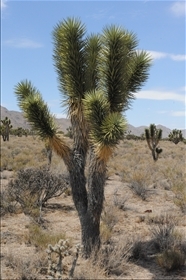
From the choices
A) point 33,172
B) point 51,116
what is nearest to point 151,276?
point 51,116

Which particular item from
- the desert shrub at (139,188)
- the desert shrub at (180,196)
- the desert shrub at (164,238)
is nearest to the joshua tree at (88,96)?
the desert shrub at (164,238)

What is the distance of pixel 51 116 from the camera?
6734mm

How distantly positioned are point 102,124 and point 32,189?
4.99 metres

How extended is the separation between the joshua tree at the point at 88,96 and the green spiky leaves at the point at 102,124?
17 mm

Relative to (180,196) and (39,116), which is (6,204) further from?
(180,196)

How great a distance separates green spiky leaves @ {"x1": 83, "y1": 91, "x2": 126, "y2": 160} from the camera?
572cm

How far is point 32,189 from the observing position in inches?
404

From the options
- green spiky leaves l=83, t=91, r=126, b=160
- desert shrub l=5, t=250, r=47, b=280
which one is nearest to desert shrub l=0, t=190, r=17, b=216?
desert shrub l=5, t=250, r=47, b=280

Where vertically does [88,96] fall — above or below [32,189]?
above

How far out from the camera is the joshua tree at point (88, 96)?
252 inches

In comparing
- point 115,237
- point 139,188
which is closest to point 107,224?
point 115,237

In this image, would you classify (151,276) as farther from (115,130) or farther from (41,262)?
(115,130)

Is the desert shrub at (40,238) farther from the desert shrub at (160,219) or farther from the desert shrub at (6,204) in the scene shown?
the desert shrub at (160,219)

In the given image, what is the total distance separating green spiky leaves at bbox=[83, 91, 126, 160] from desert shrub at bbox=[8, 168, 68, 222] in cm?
426
